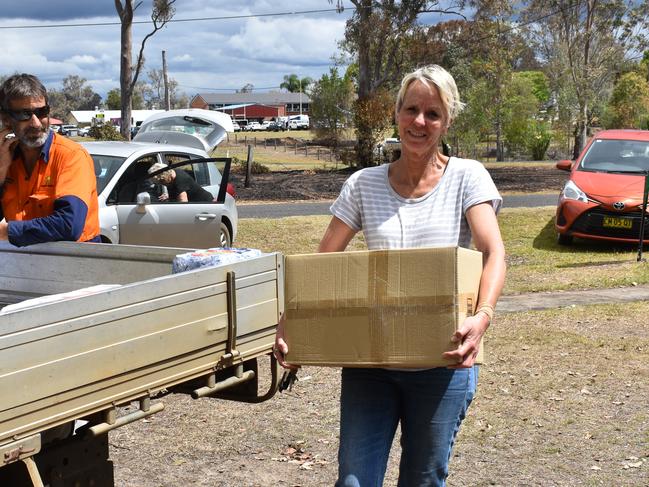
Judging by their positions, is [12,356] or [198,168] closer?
[12,356]

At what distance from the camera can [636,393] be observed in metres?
6.55

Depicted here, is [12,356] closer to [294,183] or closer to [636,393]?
[636,393]

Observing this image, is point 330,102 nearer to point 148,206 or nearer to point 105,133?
point 105,133

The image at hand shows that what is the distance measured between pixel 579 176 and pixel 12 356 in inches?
473

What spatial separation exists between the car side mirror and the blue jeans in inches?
281

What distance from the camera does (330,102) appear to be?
2266 inches

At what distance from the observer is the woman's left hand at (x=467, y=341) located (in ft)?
9.02

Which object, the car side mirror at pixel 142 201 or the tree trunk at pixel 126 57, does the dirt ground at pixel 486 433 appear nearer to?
the car side mirror at pixel 142 201

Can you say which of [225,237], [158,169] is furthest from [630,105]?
[158,169]

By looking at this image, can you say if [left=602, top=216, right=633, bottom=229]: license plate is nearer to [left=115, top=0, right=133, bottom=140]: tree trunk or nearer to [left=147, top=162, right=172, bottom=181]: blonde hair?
[left=147, top=162, right=172, bottom=181]: blonde hair

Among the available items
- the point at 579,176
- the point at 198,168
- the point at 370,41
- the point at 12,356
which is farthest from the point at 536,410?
the point at 370,41

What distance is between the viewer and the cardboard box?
276 cm

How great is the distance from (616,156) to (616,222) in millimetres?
1621

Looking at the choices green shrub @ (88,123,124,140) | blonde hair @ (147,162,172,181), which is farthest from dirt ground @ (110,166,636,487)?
green shrub @ (88,123,124,140)
